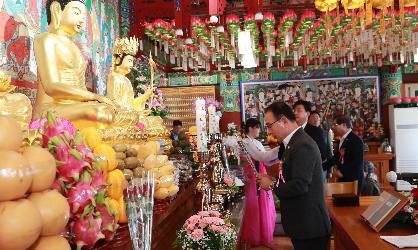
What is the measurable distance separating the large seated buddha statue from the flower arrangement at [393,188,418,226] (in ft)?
4.88

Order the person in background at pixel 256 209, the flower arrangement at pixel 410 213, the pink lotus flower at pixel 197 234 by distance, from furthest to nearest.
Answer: the person in background at pixel 256 209 < the flower arrangement at pixel 410 213 < the pink lotus flower at pixel 197 234

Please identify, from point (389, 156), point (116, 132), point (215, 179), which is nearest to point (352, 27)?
point (389, 156)

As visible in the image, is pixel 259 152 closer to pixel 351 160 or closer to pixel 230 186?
pixel 351 160

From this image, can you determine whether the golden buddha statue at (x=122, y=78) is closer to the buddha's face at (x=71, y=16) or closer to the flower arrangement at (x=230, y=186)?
the buddha's face at (x=71, y=16)

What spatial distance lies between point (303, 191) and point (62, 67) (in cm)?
154

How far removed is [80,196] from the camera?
37.3 inches

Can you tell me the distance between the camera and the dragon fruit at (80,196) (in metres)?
0.94

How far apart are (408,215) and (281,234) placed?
3.50m

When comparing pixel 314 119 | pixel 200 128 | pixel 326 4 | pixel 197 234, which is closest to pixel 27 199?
pixel 197 234

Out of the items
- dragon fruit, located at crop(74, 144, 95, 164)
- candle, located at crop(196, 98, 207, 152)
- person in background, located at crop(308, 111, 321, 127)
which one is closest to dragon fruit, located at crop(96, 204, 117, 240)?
dragon fruit, located at crop(74, 144, 95, 164)

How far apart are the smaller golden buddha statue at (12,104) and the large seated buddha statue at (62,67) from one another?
0.47m

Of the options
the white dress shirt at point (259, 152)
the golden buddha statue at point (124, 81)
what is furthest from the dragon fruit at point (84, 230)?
the white dress shirt at point (259, 152)

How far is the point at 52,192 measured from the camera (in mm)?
808

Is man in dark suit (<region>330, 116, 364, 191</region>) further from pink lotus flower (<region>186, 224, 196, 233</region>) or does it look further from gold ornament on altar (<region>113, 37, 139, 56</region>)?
pink lotus flower (<region>186, 224, 196, 233</region>)
